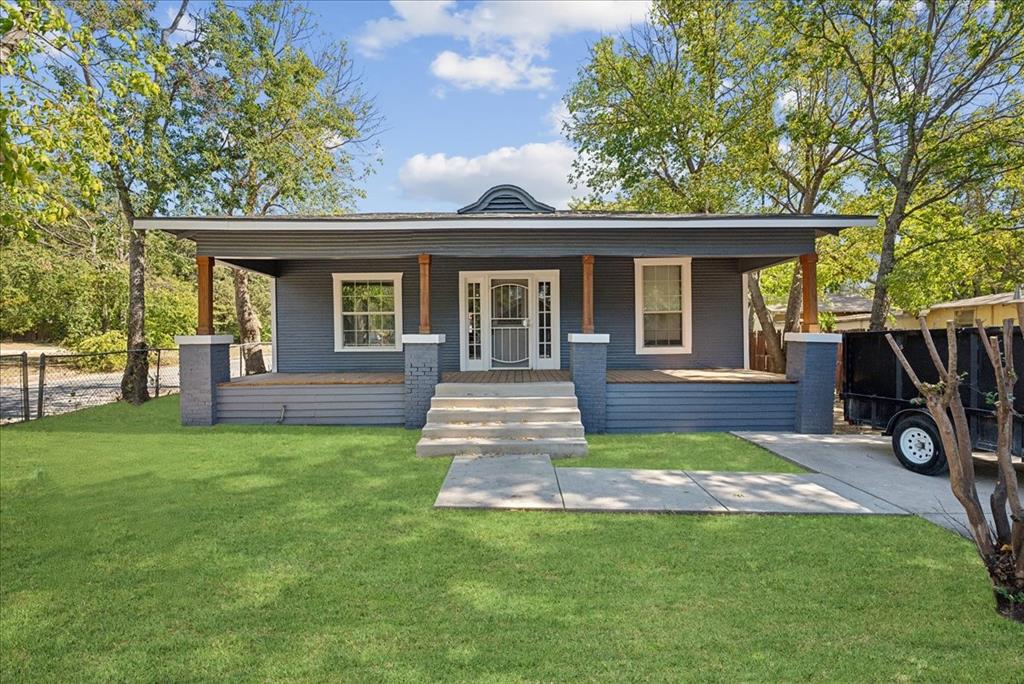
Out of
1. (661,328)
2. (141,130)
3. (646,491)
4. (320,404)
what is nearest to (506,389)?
(320,404)

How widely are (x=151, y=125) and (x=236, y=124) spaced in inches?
79.3

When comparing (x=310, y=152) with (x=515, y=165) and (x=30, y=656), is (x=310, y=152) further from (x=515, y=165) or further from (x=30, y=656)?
(x=30, y=656)

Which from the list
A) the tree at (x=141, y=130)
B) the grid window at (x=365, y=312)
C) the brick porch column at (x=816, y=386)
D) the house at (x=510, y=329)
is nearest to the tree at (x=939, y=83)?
the brick porch column at (x=816, y=386)

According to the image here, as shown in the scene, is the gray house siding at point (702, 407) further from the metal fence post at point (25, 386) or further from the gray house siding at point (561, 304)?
the metal fence post at point (25, 386)

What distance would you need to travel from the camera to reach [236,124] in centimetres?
1243

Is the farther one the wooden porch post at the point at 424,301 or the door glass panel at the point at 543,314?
the door glass panel at the point at 543,314

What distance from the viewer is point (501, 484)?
514 centimetres

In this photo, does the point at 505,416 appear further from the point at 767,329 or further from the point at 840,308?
the point at 840,308

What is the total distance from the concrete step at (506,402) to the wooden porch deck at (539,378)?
2.63ft

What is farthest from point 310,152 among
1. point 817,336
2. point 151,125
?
point 817,336

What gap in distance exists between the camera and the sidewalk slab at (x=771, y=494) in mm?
4398

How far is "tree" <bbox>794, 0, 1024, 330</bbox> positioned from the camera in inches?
347

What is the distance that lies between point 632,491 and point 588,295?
A: 12.7ft

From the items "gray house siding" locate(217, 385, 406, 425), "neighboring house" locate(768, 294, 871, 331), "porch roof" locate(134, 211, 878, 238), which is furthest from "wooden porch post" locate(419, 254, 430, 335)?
"neighboring house" locate(768, 294, 871, 331)
